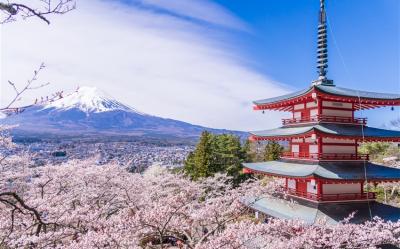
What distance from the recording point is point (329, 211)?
12.7 meters

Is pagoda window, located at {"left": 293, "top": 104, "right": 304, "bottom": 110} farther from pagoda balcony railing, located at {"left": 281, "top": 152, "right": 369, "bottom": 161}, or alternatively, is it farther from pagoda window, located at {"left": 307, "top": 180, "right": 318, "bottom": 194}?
pagoda window, located at {"left": 307, "top": 180, "right": 318, "bottom": 194}

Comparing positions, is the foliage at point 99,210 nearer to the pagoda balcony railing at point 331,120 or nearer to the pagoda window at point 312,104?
the pagoda balcony railing at point 331,120

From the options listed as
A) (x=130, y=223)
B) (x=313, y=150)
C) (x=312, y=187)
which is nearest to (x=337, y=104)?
(x=313, y=150)

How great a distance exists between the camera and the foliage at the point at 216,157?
94.9ft

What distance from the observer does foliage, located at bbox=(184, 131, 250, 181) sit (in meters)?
28.9

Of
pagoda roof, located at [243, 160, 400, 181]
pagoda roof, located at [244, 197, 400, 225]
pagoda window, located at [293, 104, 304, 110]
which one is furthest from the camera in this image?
pagoda window, located at [293, 104, 304, 110]

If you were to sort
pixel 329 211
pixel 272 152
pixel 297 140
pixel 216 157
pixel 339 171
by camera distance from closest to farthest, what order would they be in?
pixel 329 211 < pixel 339 171 < pixel 297 140 < pixel 216 157 < pixel 272 152

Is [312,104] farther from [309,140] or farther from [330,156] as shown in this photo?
[330,156]

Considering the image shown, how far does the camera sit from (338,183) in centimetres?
1312

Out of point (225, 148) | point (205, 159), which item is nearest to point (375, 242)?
point (205, 159)

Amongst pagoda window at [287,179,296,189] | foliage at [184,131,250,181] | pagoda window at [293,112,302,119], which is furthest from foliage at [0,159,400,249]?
foliage at [184,131,250,181]

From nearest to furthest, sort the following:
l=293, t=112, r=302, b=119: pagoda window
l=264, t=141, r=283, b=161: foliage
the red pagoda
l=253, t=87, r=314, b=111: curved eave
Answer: the red pagoda, l=253, t=87, r=314, b=111: curved eave, l=293, t=112, r=302, b=119: pagoda window, l=264, t=141, r=283, b=161: foliage

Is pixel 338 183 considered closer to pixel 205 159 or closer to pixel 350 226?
pixel 350 226

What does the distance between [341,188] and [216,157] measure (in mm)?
18524
